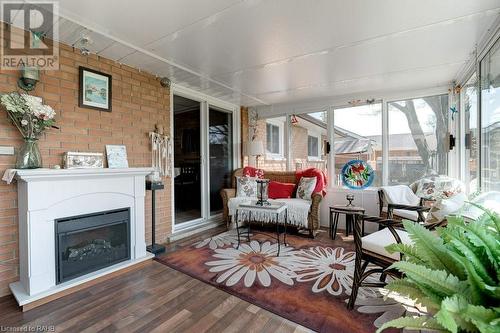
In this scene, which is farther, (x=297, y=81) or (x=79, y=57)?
(x=297, y=81)

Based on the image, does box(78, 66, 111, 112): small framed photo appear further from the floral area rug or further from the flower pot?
the floral area rug

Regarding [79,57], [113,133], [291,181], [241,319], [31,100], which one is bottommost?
[241,319]

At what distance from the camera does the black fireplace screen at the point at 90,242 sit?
2.17m

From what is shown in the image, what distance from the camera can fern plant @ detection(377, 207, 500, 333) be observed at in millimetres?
516

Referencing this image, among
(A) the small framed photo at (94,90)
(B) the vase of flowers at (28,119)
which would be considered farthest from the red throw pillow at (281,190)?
(B) the vase of flowers at (28,119)

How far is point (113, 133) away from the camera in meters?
2.80

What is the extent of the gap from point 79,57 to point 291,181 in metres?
3.44

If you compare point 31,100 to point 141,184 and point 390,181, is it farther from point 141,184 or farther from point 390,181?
point 390,181

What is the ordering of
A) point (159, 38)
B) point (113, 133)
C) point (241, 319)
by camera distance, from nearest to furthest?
point (241, 319)
point (159, 38)
point (113, 133)

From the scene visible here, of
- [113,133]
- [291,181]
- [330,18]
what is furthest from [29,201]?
[291,181]

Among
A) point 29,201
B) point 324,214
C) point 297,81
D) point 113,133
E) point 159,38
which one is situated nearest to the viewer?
point 29,201

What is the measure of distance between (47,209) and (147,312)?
4.08ft

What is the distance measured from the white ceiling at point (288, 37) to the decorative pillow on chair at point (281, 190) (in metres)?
1.76

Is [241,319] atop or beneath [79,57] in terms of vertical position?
beneath
